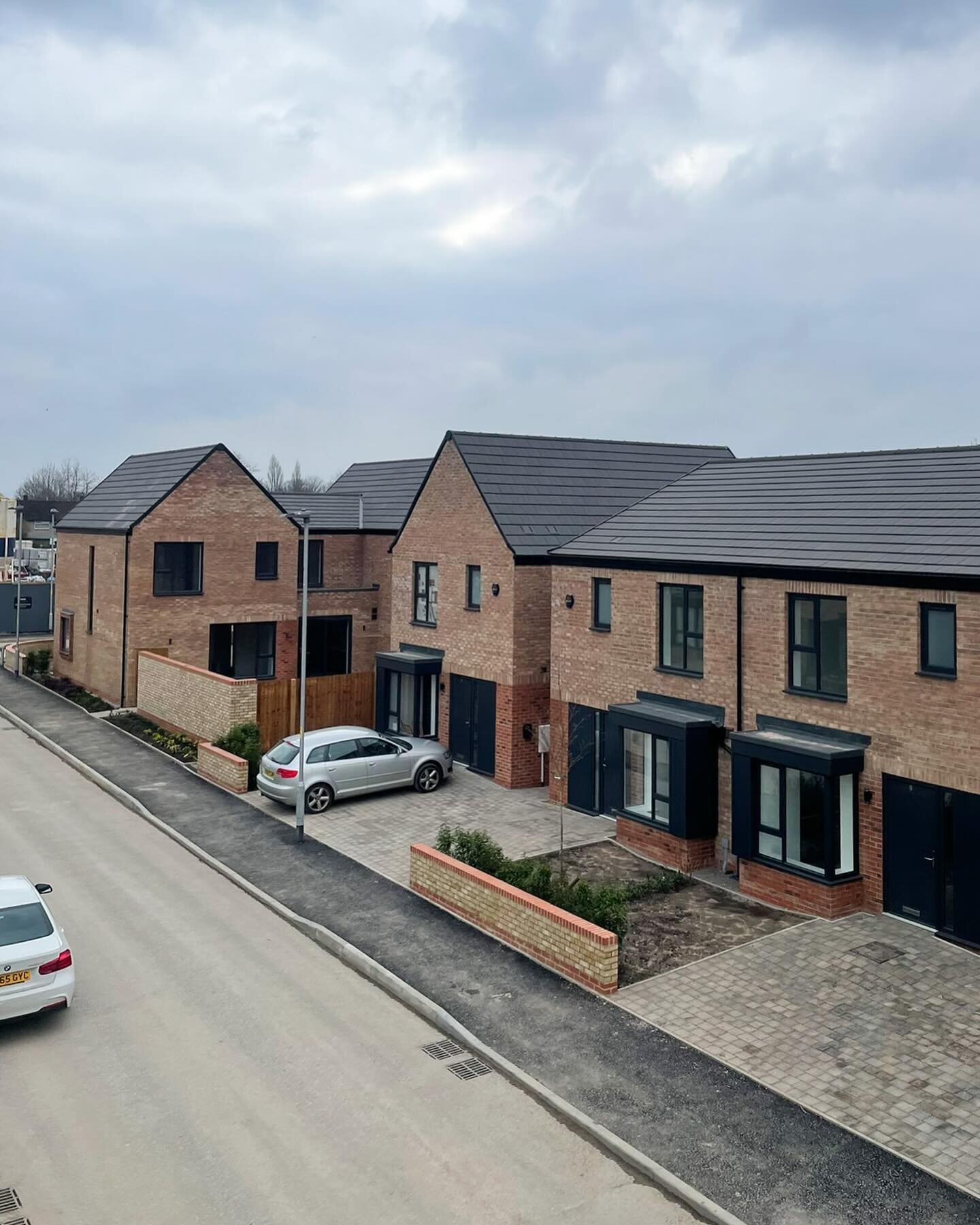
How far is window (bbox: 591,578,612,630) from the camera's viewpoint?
73.9ft

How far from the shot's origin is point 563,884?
1584 cm

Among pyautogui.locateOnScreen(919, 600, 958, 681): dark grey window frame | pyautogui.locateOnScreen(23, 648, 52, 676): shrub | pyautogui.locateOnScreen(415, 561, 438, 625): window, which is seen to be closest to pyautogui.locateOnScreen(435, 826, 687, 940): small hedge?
pyautogui.locateOnScreen(919, 600, 958, 681): dark grey window frame

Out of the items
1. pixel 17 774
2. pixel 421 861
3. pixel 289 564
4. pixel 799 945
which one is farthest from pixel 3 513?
pixel 799 945

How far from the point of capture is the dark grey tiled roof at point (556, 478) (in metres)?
25.9

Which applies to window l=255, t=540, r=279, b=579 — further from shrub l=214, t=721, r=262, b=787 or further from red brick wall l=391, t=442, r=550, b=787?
shrub l=214, t=721, r=262, b=787

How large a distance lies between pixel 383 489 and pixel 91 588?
11465 millimetres

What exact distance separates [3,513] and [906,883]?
76.9 meters

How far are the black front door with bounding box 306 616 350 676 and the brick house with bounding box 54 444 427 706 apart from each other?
49mm

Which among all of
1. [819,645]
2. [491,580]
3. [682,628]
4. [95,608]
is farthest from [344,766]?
[95,608]

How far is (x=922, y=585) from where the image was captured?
15.7 m

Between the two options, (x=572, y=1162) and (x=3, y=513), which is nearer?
(x=572, y=1162)

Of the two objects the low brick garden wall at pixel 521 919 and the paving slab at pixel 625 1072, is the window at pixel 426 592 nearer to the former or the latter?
the paving slab at pixel 625 1072

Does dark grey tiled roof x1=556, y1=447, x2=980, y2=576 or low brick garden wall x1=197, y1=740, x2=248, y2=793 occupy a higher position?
dark grey tiled roof x1=556, y1=447, x2=980, y2=576

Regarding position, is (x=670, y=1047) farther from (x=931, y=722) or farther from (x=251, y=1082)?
(x=931, y=722)
